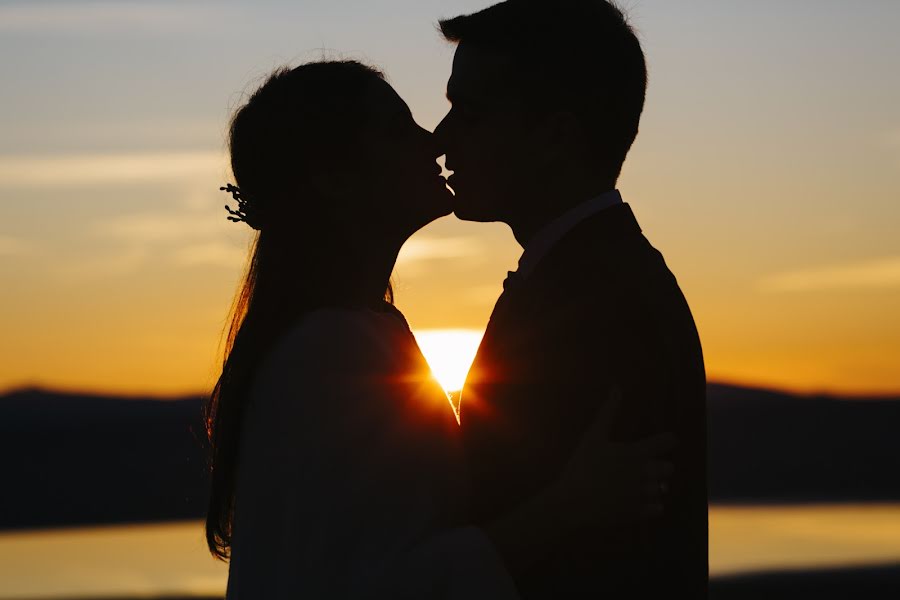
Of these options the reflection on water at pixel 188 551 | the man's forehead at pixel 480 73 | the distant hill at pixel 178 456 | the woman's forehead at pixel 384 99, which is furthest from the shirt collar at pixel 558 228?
the distant hill at pixel 178 456

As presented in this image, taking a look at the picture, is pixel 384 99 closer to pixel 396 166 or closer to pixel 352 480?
pixel 396 166

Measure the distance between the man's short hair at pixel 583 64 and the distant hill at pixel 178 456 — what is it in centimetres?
2643

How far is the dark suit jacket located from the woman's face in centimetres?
56

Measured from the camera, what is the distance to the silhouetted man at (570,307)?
4.35 m

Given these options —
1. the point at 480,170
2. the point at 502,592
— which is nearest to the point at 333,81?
the point at 480,170

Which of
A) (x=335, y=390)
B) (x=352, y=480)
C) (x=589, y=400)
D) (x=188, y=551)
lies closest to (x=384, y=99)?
(x=335, y=390)

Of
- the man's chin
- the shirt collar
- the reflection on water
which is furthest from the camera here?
the reflection on water

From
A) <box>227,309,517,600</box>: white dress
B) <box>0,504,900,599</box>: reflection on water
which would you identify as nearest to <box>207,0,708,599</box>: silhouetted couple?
<box>227,309,517,600</box>: white dress

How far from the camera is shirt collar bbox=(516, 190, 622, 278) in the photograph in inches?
184

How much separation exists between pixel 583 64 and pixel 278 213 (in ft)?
3.91

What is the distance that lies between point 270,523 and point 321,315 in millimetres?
665

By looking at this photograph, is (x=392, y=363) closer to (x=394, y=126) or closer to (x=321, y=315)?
(x=321, y=315)

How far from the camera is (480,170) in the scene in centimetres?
506

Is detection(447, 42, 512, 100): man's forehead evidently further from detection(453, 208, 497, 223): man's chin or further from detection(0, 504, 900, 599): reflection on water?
detection(0, 504, 900, 599): reflection on water
